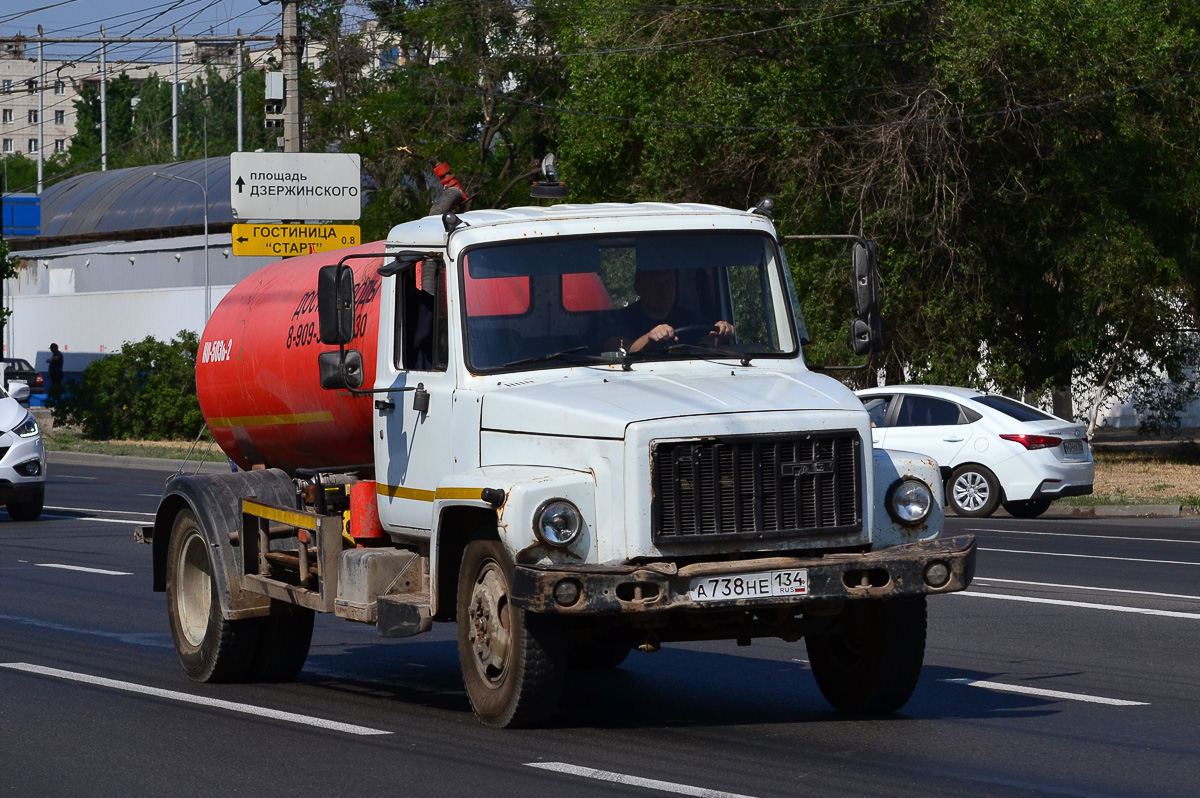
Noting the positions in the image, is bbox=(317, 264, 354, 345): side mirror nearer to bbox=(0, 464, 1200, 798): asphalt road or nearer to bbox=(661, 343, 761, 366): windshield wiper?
bbox=(661, 343, 761, 366): windshield wiper

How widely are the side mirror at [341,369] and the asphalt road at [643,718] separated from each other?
1581 millimetres

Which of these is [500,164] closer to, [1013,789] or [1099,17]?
[1099,17]

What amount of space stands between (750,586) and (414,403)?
203 cm

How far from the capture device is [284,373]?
10.4 meters

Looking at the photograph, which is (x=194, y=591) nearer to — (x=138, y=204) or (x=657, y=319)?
(x=657, y=319)

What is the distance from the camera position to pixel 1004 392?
2920 cm

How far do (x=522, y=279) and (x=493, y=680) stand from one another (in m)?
1.82

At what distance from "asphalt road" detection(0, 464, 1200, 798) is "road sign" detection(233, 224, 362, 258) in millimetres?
11053

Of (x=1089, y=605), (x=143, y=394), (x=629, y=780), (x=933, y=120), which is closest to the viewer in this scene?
(x=629, y=780)

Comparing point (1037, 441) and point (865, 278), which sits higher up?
point (865, 278)

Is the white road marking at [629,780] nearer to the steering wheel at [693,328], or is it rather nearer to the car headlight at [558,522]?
the car headlight at [558,522]

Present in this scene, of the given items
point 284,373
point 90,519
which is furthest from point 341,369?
point 90,519

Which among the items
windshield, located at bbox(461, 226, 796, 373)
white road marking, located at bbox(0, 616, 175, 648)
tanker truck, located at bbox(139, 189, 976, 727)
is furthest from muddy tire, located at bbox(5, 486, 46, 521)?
windshield, located at bbox(461, 226, 796, 373)

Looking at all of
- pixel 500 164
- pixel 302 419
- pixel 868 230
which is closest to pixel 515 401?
pixel 302 419
